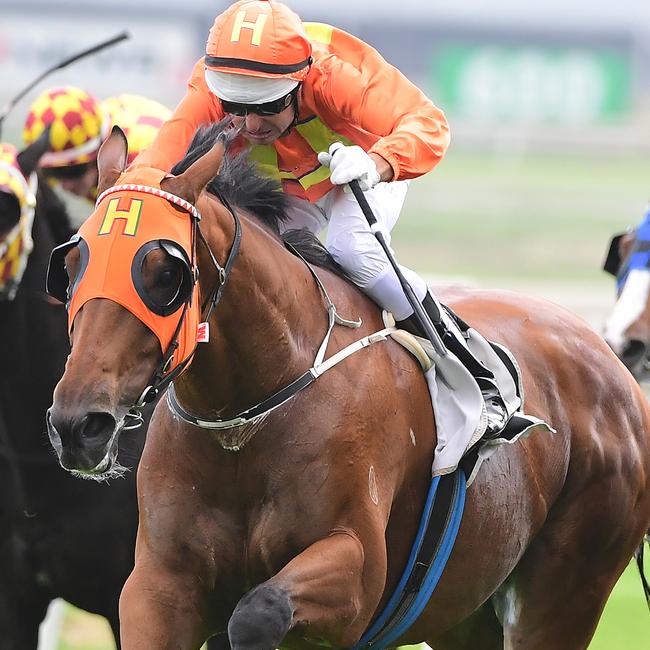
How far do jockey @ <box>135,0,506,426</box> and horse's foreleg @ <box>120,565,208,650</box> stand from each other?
96cm

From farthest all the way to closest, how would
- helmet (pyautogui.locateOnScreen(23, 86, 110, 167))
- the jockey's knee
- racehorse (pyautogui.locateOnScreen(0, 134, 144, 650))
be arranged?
helmet (pyautogui.locateOnScreen(23, 86, 110, 167)) → racehorse (pyautogui.locateOnScreen(0, 134, 144, 650)) → the jockey's knee

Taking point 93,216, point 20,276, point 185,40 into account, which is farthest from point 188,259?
point 185,40

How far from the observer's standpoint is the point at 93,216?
320 cm

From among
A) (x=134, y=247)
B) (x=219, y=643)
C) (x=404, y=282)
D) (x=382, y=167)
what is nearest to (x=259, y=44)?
(x=382, y=167)

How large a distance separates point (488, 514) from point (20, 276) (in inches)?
72.5

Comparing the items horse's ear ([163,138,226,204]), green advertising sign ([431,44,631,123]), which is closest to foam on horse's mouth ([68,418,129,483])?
horse's ear ([163,138,226,204])

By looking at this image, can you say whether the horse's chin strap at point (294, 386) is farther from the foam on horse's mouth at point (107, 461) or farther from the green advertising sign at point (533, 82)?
the green advertising sign at point (533, 82)

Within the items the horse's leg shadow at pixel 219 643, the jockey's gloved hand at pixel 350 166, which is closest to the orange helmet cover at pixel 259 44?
the jockey's gloved hand at pixel 350 166

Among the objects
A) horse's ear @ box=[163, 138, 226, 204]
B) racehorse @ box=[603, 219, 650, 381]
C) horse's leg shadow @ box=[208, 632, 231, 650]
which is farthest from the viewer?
racehorse @ box=[603, 219, 650, 381]

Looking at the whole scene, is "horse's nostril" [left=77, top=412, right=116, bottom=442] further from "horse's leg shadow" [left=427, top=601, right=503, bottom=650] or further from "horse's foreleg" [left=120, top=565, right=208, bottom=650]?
"horse's leg shadow" [left=427, top=601, right=503, bottom=650]

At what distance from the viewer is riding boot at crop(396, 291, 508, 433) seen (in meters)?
3.98

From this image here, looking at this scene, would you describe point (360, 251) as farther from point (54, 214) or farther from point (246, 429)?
point (54, 214)

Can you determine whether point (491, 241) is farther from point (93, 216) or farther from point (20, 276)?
point (93, 216)

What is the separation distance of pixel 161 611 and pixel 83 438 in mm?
708
